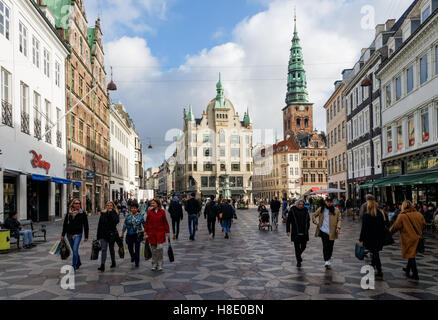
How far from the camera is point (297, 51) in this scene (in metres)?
110

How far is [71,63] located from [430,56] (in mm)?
25975

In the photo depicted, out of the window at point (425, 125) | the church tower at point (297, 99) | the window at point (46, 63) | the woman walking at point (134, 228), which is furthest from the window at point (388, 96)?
the church tower at point (297, 99)

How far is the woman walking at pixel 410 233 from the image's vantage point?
8664 millimetres

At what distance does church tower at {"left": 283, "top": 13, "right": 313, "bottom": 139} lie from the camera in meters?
112

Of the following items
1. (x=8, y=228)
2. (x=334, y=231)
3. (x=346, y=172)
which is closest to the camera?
(x=334, y=231)

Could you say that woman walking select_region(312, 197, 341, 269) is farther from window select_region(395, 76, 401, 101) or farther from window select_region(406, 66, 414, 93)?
window select_region(395, 76, 401, 101)

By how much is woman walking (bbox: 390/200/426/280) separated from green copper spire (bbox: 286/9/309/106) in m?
106

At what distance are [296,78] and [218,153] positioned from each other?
3837 cm

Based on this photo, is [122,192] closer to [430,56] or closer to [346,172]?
[346,172]

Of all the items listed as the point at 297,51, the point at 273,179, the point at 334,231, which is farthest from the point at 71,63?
the point at 297,51

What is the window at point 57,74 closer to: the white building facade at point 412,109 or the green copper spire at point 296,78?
the white building facade at point 412,109

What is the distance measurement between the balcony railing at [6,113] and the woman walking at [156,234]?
14.0 m

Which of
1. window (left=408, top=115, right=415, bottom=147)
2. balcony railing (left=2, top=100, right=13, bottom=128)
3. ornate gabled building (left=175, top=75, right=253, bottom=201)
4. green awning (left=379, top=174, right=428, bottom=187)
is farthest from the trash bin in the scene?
ornate gabled building (left=175, top=75, right=253, bottom=201)

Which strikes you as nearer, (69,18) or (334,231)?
(334,231)
